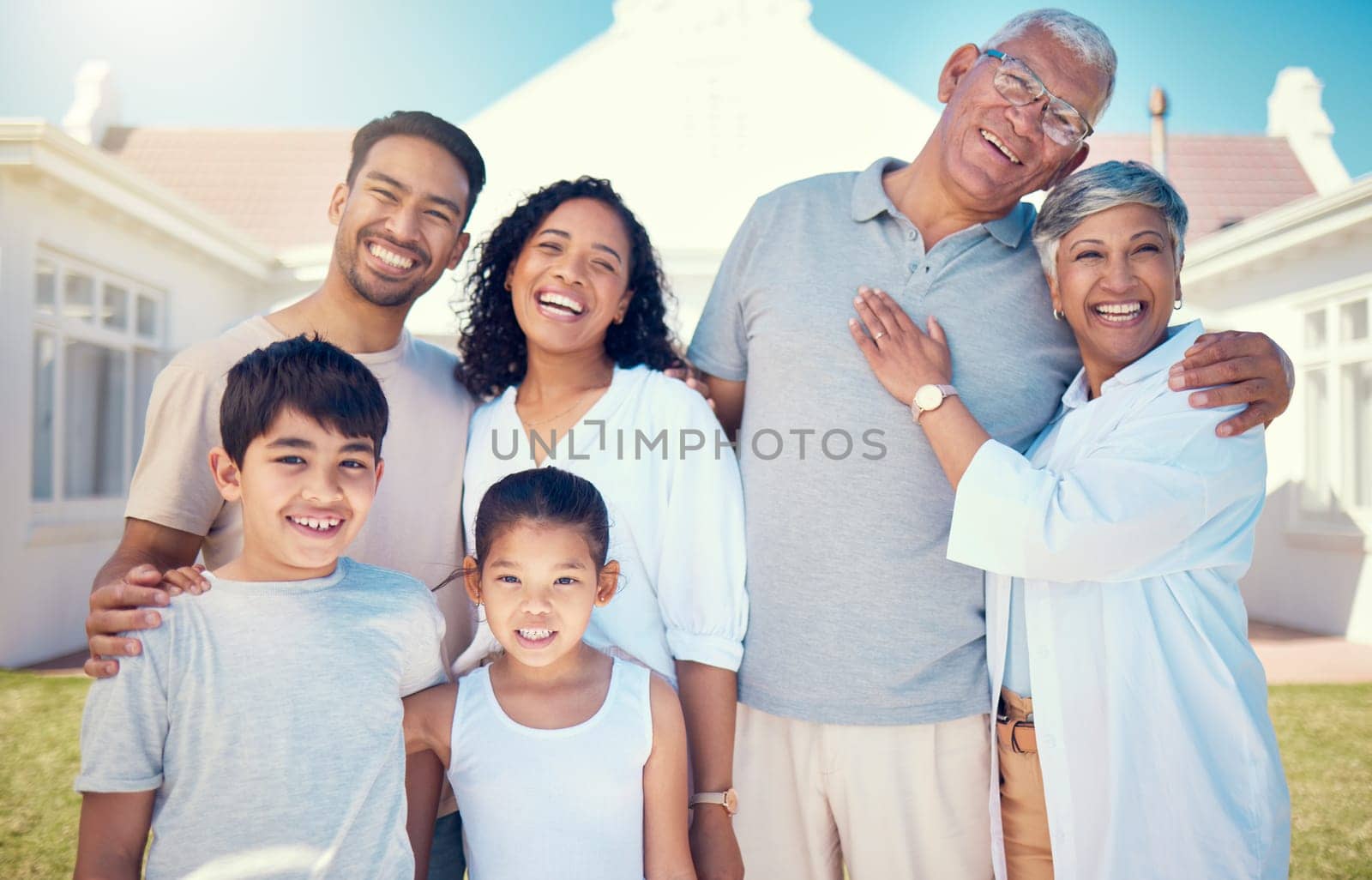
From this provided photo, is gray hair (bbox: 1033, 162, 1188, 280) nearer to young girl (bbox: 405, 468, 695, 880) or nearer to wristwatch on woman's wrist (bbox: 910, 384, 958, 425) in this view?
wristwatch on woman's wrist (bbox: 910, 384, 958, 425)

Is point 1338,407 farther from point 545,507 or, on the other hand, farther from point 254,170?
point 254,170

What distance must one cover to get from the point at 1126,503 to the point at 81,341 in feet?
29.0

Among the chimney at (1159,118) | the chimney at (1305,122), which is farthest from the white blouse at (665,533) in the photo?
the chimney at (1305,122)

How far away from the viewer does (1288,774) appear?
16.3 feet

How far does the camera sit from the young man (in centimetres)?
213

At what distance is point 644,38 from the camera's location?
12008 mm

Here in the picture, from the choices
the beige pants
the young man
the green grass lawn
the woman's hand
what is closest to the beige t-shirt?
the young man

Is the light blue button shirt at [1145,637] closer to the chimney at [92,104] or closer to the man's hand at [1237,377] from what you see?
the man's hand at [1237,377]

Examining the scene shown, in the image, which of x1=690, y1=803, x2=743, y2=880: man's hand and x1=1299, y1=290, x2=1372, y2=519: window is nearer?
x1=690, y1=803, x2=743, y2=880: man's hand

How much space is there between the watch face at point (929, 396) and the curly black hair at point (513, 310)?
730mm

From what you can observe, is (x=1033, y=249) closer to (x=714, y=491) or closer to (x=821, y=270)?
(x=821, y=270)

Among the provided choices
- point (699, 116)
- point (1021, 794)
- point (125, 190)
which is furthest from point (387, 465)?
point (699, 116)

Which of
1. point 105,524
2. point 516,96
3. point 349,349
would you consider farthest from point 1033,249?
point 516,96

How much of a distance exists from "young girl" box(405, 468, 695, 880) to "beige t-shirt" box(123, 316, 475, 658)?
13.5 inches
